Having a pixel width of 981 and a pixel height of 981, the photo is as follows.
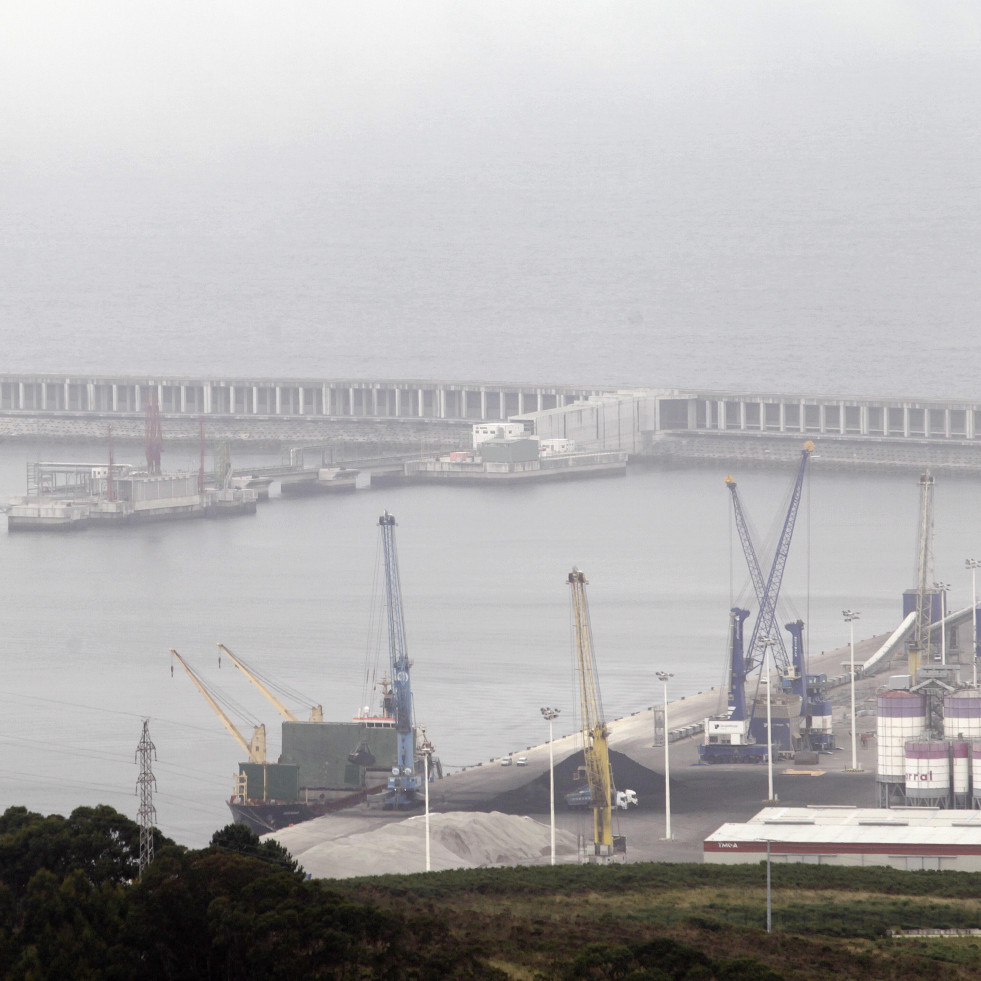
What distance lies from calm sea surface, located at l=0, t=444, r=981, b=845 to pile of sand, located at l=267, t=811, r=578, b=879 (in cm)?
243

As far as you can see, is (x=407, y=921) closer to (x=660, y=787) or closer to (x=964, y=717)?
(x=964, y=717)

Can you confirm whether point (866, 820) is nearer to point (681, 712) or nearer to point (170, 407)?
point (681, 712)

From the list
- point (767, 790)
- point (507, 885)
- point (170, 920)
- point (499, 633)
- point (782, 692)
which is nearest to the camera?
point (170, 920)

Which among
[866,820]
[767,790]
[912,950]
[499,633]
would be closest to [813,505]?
[499,633]

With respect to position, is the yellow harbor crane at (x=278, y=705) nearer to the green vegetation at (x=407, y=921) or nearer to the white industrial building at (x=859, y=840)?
the white industrial building at (x=859, y=840)

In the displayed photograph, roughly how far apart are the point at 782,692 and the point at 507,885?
14227 mm

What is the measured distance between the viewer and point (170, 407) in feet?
389

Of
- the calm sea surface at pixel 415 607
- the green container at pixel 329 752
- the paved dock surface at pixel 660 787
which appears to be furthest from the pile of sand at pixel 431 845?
the green container at pixel 329 752

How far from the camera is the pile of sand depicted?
91.0ft

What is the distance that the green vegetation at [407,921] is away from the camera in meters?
17.4

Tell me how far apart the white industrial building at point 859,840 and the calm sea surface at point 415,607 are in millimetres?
7940

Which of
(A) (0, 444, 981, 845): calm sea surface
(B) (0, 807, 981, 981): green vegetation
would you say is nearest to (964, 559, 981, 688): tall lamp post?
(A) (0, 444, 981, 845): calm sea surface

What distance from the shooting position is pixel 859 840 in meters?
26.7

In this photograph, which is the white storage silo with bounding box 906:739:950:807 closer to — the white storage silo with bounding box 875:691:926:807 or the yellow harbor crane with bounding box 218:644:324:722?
the white storage silo with bounding box 875:691:926:807
